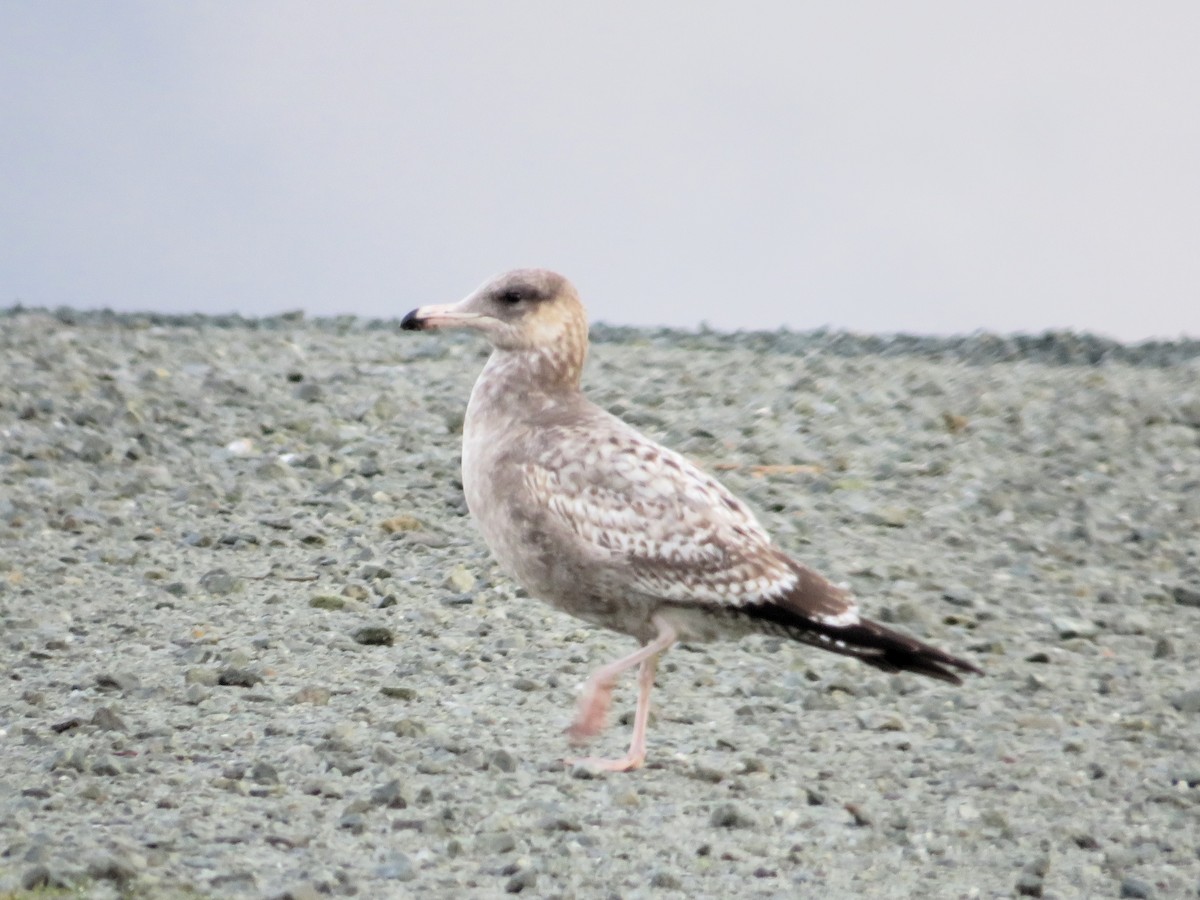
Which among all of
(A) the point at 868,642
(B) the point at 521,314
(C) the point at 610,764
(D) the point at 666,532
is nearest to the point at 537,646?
(C) the point at 610,764

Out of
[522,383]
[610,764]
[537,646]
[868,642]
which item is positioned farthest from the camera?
[537,646]

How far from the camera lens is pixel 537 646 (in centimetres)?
868

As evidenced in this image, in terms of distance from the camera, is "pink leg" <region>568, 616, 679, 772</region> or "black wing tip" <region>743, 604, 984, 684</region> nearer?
"black wing tip" <region>743, 604, 984, 684</region>

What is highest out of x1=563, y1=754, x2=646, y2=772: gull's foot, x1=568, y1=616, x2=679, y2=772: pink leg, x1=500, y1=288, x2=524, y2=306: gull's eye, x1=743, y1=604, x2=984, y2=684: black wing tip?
x1=500, y1=288, x2=524, y2=306: gull's eye

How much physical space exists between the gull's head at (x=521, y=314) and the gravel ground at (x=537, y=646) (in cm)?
163

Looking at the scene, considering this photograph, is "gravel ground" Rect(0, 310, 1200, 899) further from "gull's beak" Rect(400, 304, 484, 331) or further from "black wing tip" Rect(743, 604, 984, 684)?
"gull's beak" Rect(400, 304, 484, 331)

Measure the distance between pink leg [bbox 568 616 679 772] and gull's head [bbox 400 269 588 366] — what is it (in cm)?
131

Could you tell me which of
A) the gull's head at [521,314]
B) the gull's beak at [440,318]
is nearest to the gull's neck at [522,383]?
the gull's head at [521,314]

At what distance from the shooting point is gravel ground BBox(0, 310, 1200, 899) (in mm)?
6336

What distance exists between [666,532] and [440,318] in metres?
1.42

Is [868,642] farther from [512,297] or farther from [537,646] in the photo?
[537,646]

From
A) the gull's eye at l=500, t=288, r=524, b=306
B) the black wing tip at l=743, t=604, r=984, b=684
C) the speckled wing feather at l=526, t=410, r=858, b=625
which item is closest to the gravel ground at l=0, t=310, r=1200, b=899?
the black wing tip at l=743, t=604, r=984, b=684

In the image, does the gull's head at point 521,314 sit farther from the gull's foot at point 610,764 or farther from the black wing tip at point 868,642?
the gull's foot at point 610,764

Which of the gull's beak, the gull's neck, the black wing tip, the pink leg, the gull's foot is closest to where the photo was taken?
the black wing tip
